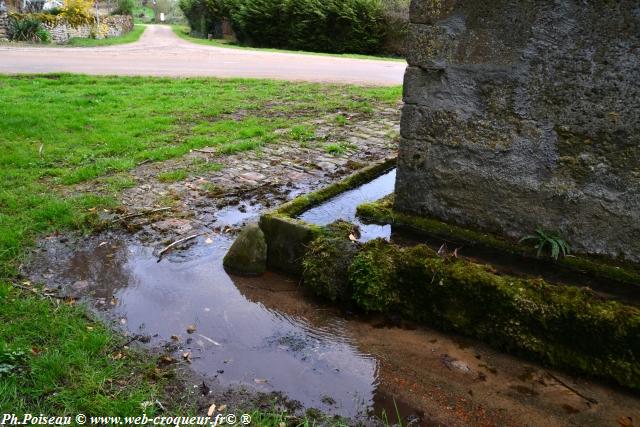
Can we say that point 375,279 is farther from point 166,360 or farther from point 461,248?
point 166,360

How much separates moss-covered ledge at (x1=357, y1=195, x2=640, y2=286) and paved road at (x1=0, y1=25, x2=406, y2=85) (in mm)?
10675

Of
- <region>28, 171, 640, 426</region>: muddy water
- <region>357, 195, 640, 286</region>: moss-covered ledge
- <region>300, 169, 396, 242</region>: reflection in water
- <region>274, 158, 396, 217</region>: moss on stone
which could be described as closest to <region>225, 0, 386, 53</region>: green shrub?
<region>274, 158, 396, 217</region>: moss on stone

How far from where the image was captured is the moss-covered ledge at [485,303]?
3.23 m

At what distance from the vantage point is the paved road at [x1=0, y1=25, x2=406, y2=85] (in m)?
15.9

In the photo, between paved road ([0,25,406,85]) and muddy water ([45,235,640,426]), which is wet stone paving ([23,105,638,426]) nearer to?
muddy water ([45,235,640,426])

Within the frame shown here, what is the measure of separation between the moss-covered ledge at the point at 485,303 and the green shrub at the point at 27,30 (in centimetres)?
2766

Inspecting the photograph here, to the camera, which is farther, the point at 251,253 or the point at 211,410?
the point at 251,253

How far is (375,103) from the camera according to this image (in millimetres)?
11766

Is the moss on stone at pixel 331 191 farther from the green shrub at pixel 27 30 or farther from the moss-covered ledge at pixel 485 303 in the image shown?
the green shrub at pixel 27 30

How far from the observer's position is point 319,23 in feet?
94.1

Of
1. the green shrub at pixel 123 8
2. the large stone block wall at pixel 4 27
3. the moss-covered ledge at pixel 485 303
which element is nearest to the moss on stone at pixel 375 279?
the moss-covered ledge at pixel 485 303

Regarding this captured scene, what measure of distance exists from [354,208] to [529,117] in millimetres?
1914

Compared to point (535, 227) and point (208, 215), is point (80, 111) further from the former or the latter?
point (535, 227)

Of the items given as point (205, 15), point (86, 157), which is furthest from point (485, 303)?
point (205, 15)
